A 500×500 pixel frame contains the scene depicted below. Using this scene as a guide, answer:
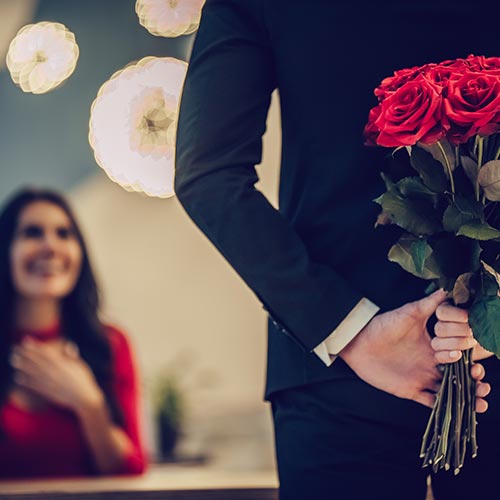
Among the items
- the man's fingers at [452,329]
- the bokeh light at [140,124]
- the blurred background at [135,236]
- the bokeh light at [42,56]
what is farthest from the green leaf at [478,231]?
the bokeh light at [42,56]

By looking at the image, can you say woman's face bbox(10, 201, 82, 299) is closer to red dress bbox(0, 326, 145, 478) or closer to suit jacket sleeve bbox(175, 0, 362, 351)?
red dress bbox(0, 326, 145, 478)

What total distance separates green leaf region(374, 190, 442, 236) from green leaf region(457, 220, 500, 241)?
0.19 feet

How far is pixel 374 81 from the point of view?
115 cm

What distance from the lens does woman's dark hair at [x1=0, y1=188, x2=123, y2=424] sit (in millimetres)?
3070

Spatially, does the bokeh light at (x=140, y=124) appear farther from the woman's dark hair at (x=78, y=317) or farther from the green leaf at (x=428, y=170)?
the green leaf at (x=428, y=170)

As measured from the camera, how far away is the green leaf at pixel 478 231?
1.04 m

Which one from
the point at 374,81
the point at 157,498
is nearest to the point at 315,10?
the point at 374,81

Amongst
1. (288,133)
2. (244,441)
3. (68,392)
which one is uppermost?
(288,133)

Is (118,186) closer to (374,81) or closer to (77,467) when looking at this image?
(77,467)

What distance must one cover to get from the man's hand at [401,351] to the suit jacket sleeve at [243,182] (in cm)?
4

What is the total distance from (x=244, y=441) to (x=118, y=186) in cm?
165

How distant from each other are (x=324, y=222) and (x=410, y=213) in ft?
0.37

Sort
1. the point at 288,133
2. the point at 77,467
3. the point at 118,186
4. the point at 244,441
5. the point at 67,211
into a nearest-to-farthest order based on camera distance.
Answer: the point at 288,133 → the point at 77,467 → the point at 67,211 → the point at 244,441 → the point at 118,186

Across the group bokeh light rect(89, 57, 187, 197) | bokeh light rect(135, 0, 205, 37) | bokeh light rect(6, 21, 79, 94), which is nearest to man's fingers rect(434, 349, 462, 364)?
bokeh light rect(89, 57, 187, 197)
